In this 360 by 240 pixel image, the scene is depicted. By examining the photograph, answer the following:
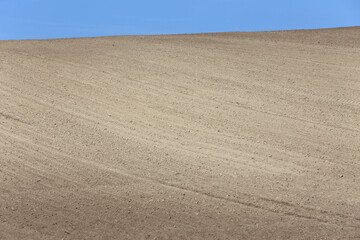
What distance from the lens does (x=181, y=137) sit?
29.8 feet

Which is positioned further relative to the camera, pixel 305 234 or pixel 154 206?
pixel 154 206

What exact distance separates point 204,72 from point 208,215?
15.7ft

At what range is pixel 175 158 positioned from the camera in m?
8.45

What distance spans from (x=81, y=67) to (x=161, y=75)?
1.57 m

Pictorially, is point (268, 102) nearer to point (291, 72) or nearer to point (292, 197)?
point (291, 72)

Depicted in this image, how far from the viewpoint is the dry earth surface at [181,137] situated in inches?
276

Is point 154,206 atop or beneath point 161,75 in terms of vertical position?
beneath

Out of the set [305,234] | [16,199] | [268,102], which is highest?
[268,102]

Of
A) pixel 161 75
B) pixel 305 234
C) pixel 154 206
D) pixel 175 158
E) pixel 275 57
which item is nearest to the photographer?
pixel 305 234

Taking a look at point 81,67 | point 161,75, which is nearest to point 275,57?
point 161,75

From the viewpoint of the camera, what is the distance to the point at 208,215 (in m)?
A: 7.05

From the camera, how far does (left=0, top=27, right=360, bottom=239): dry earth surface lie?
7004 mm

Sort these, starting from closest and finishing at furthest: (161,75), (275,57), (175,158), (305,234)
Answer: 1. (305,234)
2. (175,158)
3. (161,75)
4. (275,57)

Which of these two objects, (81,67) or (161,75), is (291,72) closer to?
(161,75)
